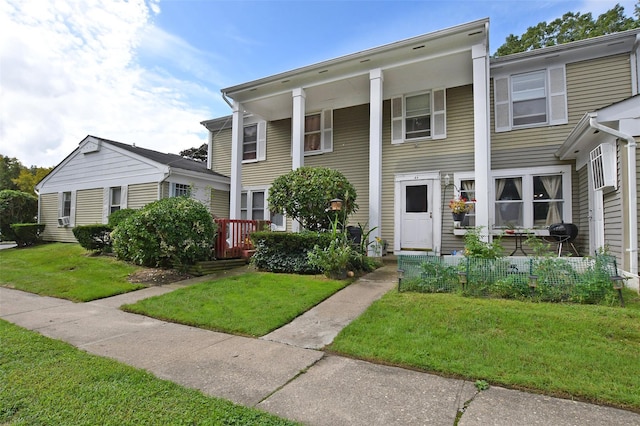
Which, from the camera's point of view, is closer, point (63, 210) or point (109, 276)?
point (109, 276)

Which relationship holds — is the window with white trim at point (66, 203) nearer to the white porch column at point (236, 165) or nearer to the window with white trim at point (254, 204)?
the window with white trim at point (254, 204)

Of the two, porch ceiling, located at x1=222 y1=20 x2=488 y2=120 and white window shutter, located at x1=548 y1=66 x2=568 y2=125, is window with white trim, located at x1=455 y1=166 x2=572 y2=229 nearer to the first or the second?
white window shutter, located at x1=548 y1=66 x2=568 y2=125

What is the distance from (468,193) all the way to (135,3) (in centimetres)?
941

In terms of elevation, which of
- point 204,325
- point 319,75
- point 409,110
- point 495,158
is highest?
point 319,75

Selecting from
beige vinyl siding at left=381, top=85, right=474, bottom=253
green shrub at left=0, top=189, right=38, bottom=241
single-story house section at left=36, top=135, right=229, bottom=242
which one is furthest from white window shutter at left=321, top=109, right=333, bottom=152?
green shrub at left=0, top=189, right=38, bottom=241

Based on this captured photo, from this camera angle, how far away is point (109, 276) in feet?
24.7

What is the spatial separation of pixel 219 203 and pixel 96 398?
11.5m

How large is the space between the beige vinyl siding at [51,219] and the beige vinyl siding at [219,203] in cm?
731

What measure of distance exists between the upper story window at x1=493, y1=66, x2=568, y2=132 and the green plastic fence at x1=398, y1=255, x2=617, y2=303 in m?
4.92

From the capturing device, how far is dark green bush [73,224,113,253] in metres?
10.7

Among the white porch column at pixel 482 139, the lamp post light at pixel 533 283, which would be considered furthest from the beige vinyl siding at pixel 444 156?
the lamp post light at pixel 533 283

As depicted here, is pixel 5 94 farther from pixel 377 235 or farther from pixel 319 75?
pixel 377 235

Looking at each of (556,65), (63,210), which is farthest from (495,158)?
(63,210)

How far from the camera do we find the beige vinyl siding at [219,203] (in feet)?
43.2
